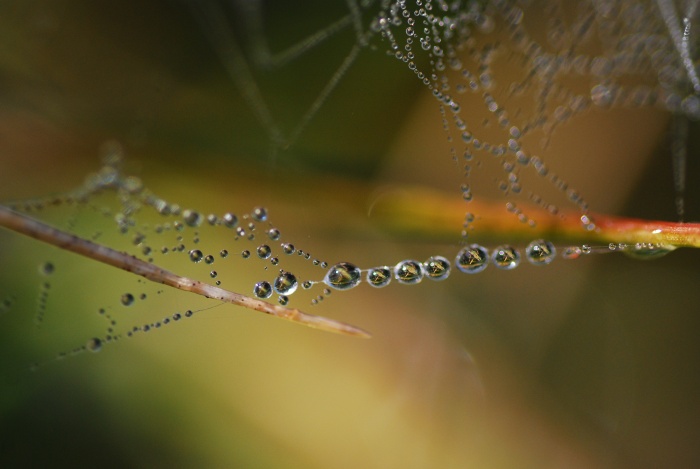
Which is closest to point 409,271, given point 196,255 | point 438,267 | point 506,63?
point 438,267

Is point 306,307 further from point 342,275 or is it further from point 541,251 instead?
point 541,251

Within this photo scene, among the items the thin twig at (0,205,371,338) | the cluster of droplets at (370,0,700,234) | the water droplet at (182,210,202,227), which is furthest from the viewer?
the cluster of droplets at (370,0,700,234)

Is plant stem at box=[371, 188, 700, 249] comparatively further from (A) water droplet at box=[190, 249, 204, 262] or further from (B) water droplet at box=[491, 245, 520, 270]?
(A) water droplet at box=[190, 249, 204, 262]

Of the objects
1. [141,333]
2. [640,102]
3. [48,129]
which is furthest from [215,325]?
[640,102]

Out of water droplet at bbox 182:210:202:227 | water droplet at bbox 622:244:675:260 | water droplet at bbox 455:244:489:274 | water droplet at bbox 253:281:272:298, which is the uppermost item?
water droplet at bbox 622:244:675:260

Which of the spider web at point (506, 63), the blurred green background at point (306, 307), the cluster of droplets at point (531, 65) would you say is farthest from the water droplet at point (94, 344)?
the cluster of droplets at point (531, 65)

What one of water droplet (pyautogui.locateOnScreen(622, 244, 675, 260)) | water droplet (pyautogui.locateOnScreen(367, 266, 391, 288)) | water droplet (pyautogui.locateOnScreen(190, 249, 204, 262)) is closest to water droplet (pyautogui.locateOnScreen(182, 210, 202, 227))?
water droplet (pyautogui.locateOnScreen(190, 249, 204, 262))
